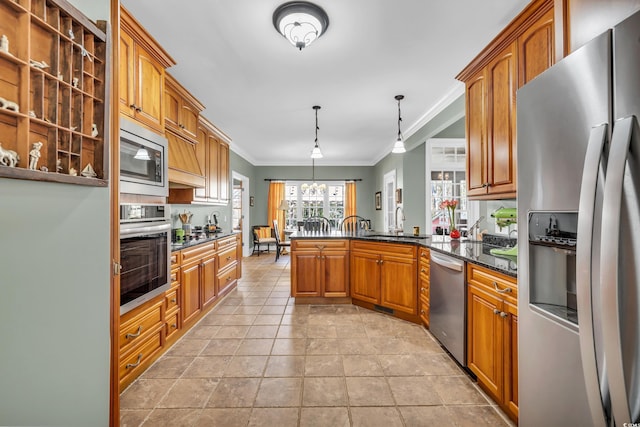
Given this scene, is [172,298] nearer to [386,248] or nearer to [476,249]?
[386,248]

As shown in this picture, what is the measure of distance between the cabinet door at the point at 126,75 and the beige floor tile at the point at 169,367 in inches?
74.1

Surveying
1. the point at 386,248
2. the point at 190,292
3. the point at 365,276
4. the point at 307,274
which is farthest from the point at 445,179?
the point at 190,292

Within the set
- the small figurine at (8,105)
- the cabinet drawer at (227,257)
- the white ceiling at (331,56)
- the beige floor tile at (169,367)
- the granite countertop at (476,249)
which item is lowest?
the beige floor tile at (169,367)

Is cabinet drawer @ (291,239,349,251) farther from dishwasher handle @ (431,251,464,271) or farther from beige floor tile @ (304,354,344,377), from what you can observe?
beige floor tile @ (304,354,344,377)

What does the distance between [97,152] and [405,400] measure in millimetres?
2092

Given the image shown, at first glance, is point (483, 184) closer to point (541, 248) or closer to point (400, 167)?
point (541, 248)

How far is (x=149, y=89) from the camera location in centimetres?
232

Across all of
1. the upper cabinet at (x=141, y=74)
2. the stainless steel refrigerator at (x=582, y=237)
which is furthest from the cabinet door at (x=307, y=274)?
the stainless steel refrigerator at (x=582, y=237)

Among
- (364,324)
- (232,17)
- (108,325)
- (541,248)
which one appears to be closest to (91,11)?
(108,325)

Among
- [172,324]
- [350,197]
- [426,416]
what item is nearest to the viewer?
[426,416]

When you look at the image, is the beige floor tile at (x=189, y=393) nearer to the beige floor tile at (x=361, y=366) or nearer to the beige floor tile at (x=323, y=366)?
the beige floor tile at (x=323, y=366)

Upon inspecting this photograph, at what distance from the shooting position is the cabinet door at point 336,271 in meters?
3.75

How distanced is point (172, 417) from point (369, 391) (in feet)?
3.98

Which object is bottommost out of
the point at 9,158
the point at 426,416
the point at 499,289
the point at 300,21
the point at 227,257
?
the point at 426,416
